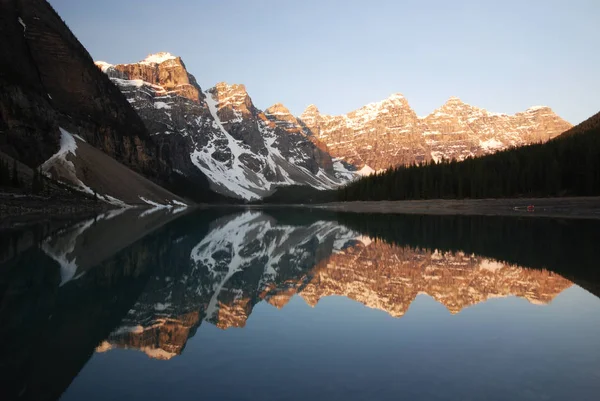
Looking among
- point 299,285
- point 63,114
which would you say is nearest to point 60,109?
point 63,114

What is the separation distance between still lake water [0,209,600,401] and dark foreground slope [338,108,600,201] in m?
68.1

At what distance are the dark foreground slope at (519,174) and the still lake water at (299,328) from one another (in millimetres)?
68122

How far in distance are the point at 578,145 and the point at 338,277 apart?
3333 inches

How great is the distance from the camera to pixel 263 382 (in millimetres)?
7613

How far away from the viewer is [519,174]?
3504 inches

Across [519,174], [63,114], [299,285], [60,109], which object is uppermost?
[60,109]

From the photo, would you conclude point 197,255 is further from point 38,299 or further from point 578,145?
point 578,145

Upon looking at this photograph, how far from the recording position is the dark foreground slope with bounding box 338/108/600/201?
80.4 meters

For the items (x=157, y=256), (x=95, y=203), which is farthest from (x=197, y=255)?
(x=95, y=203)

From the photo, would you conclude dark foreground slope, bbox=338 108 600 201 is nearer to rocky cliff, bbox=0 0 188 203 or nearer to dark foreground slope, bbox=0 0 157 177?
rocky cliff, bbox=0 0 188 203

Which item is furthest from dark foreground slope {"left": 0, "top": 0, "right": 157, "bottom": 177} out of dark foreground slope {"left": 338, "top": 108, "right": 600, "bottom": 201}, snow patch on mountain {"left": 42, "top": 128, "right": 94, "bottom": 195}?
dark foreground slope {"left": 338, "top": 108, "right": 600, "bottom": 201}

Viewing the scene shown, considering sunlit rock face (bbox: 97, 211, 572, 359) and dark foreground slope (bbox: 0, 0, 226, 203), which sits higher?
dark foreground slope (bbox: 0, 0, 226, 203)

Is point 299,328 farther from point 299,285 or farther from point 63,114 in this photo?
point 63,114

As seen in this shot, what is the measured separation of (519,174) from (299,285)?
84.1m
